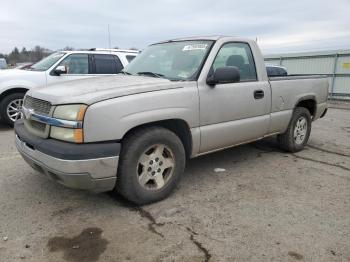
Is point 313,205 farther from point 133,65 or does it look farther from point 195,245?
point 133,65


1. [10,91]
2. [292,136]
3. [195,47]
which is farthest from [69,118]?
[10,91]

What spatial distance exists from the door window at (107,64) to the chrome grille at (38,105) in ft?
15.8

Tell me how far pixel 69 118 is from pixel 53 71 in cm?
544

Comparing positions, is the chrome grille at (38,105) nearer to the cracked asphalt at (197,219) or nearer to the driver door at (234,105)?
the cracked asphalt at (197,219)

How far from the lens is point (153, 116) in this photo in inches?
140

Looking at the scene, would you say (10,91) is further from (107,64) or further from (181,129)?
(181,129)

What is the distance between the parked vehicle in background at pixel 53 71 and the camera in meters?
7.80

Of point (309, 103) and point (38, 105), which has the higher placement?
point (38, 105)

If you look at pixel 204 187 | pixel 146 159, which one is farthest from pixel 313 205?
pixel 146 159

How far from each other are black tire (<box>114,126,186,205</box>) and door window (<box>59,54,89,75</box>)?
5.35 m

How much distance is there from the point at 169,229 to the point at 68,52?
635 cm

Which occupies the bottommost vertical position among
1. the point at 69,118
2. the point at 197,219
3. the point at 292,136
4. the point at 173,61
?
the point at 197,219

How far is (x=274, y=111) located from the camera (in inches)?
203

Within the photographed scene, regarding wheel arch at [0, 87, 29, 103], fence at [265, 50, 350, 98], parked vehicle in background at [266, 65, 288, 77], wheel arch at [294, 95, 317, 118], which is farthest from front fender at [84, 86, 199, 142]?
fence at [265, 50, 350, 98]
